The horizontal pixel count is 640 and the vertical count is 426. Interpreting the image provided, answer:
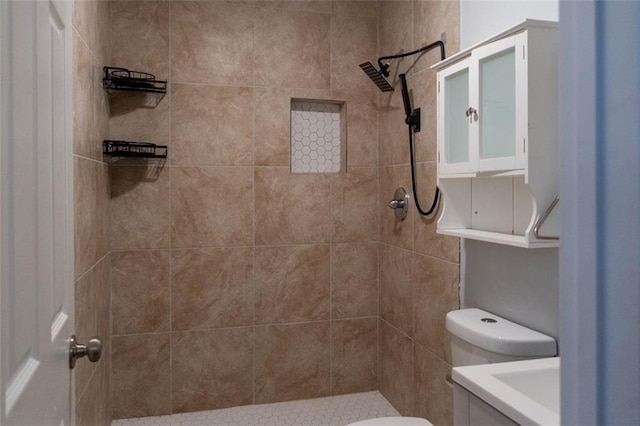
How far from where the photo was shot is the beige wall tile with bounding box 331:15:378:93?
272 cm

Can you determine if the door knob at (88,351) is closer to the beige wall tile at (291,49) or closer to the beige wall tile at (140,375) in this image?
the beige wall tile at (140,375)

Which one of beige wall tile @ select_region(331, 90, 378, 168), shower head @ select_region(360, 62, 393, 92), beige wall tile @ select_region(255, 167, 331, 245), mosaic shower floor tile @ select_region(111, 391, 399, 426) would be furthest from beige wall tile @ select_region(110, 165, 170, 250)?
shower head @ select_region(360, 62, 393, 92)

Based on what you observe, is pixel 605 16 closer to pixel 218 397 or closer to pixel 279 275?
pixel 279 275

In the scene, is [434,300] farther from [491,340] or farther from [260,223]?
[260,223]

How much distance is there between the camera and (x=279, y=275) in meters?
2.66

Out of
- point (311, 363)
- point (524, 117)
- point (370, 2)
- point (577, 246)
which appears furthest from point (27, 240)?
point (370, 2)

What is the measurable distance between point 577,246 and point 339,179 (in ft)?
7.67

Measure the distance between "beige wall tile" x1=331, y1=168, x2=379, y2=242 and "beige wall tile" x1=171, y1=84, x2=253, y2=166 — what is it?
0.57 metres

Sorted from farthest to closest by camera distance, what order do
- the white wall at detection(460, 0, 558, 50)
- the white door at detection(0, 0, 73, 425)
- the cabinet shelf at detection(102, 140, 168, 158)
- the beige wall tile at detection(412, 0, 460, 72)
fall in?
the cabinet shelf at detection(102, 140, 168, 158), the beige wall tile at detection(412, 0, 460, 72), the white wall at detection(460, 0, 558, 50), the white door at detection(0, 0, 73, 425)

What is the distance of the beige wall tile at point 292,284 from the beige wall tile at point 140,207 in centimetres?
56

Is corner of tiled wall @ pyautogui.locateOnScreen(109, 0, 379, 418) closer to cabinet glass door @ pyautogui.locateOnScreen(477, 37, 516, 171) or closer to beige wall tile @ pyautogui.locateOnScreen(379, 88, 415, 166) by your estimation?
beige wall tile @ pyautogui.locateOnScreen(379, 88, 415, 166)

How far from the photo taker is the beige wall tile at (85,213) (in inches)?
61.8

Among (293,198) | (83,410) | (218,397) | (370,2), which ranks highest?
(370,2)

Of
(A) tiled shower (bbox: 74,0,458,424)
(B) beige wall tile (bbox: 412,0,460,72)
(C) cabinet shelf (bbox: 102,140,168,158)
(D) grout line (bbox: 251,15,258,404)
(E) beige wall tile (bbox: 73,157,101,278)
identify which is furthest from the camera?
(D) grout line (bbox: 251,15,258,404)
